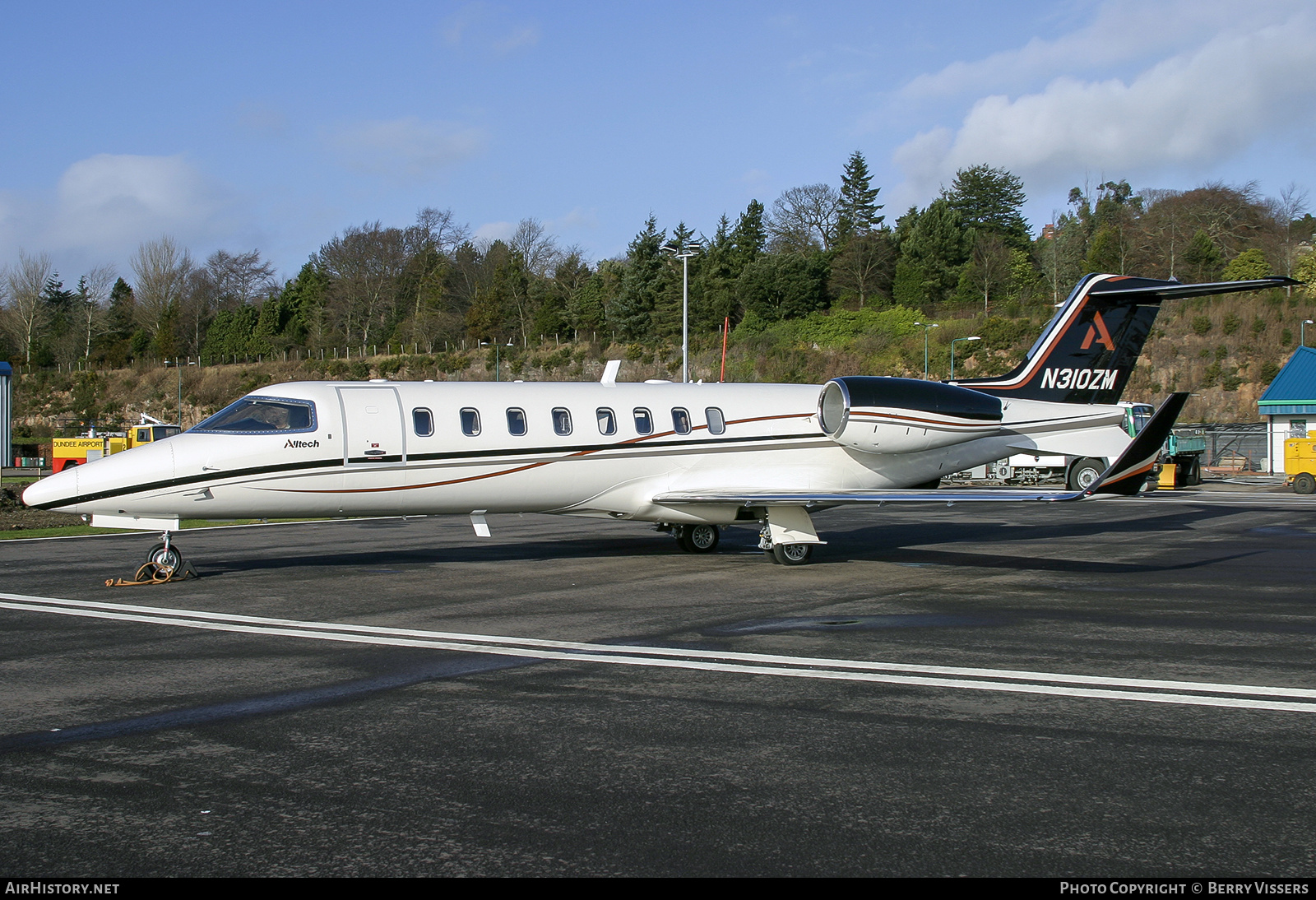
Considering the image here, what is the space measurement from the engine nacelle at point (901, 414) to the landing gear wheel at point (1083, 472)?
20258 millimetres

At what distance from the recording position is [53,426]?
8131 cm

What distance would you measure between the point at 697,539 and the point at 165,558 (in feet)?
26.6

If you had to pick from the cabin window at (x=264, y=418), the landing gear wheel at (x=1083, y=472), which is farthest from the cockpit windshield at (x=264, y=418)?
the landing gear wheel at (x=1083, y=472)

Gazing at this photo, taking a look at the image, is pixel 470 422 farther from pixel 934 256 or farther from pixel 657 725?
pixel 934 256

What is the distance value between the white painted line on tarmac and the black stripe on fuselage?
171 centimetres

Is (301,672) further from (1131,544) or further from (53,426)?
(53,426)

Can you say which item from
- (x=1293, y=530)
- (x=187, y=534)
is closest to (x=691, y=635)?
(x=187, y=534)

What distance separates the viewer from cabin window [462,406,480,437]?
14.3 m

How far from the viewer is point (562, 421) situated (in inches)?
589

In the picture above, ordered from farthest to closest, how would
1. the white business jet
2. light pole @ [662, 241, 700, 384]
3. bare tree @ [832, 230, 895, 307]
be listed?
1. bare tree @ [832, 230, 895, 307]
2. light pole @ [662, 241, 700, 384]
3. the white business jet

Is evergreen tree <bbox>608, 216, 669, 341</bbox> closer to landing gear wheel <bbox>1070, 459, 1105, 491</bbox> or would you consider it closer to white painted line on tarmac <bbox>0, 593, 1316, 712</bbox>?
landing gear wheel <bbox>1070, 459, 1105, 491</bbox>

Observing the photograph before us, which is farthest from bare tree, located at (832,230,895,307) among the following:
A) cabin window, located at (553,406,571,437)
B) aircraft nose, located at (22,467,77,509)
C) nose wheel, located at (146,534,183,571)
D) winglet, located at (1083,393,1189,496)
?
aircraft nose, located at (22,467,77,509)

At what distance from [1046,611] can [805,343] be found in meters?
59.3

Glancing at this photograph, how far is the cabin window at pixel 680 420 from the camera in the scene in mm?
15711
